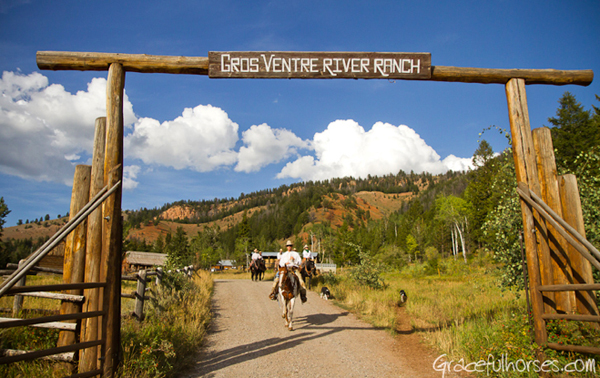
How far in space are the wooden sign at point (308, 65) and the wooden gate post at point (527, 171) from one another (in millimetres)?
1989

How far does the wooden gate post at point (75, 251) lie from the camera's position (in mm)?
4754

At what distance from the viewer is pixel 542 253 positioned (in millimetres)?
5488

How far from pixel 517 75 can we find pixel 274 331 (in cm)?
801

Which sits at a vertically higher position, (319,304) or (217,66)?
(217,66)

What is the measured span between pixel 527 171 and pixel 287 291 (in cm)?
652

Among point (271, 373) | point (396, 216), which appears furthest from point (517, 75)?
point (396, 216)

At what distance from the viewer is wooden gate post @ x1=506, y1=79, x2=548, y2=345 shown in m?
5.30

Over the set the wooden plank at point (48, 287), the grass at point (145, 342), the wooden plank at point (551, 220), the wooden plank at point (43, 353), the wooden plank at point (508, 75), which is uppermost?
the wooden plank at point (508, 75)

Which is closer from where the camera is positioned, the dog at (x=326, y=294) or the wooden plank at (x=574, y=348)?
the wooden plank at (x=574, y=348)

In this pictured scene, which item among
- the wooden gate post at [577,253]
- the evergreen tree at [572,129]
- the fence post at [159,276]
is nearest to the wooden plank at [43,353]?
the fence post at [159,276]

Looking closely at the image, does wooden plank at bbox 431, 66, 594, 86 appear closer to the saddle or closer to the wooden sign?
the wooden sign

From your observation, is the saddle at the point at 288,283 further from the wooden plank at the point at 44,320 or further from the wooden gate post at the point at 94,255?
the wooden plank at the point at 44,320

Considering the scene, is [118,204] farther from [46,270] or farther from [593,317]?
[593,317]

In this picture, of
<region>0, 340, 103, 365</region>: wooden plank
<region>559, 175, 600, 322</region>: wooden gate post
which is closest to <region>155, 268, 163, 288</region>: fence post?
<region>0, 340, 103, 365</region>: wooden plank
